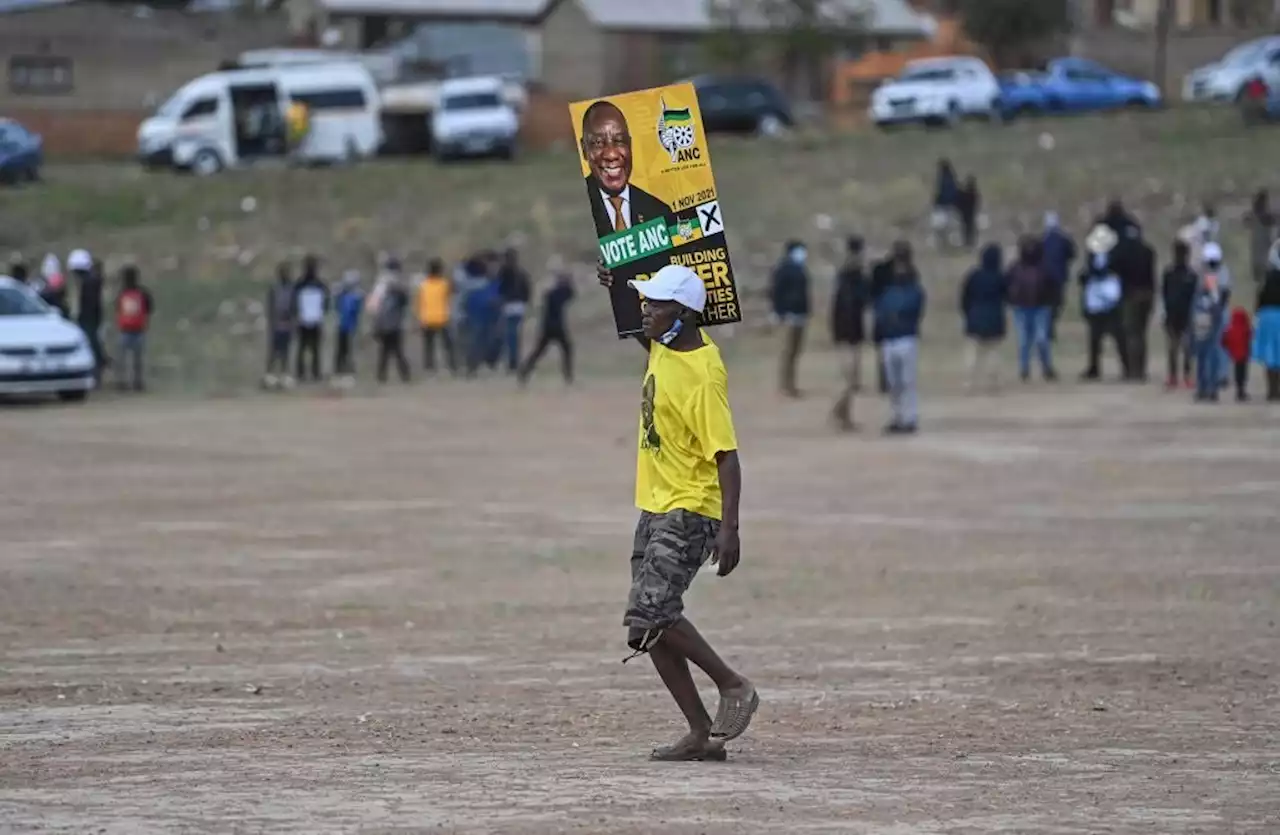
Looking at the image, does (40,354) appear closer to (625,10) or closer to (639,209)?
(639,209)

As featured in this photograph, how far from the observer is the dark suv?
53469mm

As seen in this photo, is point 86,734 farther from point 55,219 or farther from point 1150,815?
point 55,219

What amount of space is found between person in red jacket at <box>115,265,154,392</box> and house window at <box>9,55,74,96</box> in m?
32.2

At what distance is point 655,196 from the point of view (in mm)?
8438

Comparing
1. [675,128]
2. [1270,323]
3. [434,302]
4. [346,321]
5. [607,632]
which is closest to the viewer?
[675,128]

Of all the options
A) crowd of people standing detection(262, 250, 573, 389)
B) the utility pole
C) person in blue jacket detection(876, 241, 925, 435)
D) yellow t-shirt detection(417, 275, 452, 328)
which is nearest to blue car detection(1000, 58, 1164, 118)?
the utility pole

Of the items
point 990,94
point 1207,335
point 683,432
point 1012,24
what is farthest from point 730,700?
point 1012,24

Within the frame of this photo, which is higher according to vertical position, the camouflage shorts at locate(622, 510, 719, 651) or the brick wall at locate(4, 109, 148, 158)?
the brick wall at locate(4, 109, 148, 158)

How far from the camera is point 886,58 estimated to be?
69125 mm

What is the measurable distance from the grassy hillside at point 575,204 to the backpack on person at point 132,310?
543 cm

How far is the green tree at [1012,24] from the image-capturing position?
226 feet

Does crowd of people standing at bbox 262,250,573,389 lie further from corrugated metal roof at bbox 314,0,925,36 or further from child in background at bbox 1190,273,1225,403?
corrugated metal roof at bbox 314,0,925,36

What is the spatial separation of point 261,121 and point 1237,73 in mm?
22740

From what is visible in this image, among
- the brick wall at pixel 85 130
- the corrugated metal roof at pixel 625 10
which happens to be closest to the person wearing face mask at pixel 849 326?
the brick wall at pixel 85 130
